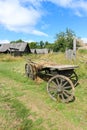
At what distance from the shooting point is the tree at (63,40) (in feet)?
171

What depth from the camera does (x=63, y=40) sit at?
Result: 178 feet

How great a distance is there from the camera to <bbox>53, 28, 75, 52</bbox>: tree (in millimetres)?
52000

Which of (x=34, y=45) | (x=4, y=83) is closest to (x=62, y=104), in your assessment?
(x=4, y=83)

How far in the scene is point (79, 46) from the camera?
16.1 meters

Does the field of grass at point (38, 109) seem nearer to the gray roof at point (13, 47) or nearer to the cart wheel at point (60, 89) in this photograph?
the cart wheel at point (60, 89)

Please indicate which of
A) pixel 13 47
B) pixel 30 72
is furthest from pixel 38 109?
pixel 13 47

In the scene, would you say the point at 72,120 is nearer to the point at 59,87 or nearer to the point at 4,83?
the point at 59,87

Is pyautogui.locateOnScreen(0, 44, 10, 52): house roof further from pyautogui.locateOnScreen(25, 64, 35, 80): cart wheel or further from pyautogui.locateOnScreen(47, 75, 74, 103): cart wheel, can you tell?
pyautogui.locateOnScreen(47, 75, 74, 103): cart wheel

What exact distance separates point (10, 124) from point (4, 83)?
4.27 meters

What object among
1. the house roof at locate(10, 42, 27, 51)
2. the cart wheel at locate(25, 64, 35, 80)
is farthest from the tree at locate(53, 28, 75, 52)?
the cart wheel at locate(25, 64, 35, 80)

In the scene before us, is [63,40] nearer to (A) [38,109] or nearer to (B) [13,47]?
(B) [13,47]

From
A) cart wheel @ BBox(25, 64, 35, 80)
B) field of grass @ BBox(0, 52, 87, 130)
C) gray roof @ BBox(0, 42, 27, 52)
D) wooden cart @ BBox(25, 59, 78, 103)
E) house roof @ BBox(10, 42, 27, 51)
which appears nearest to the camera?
field of grass @ BBox(0, 52, 87, 130)

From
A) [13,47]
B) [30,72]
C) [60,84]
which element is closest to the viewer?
[60,84]

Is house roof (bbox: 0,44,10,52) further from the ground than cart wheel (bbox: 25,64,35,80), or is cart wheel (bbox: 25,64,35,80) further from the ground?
house roof (bbox: 0,44,10,52)
